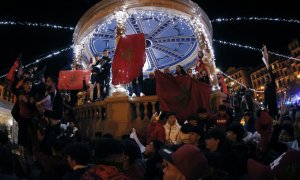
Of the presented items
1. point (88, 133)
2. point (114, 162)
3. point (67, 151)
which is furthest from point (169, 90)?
point (114, 162)

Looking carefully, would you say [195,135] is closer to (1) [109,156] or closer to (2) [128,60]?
(1) [109,156]

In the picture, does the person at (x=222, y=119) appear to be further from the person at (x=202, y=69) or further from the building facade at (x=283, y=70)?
the building facade at (x=283, y=70)

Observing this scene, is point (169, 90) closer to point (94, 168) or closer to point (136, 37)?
point (136, 37)

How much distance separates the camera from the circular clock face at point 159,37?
1551 cm

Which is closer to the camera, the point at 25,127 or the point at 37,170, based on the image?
the point at 37,170

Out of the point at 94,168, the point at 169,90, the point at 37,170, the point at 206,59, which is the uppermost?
the point at 206,59

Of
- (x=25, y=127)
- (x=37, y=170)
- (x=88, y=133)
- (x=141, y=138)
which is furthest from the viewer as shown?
(x=88, y=133)

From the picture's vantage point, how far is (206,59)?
1394cm

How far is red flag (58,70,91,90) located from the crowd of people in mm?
3226

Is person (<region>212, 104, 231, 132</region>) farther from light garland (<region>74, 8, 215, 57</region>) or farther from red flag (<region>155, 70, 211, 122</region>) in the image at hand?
light garland (<region>74, 8, 215, 57</region>)

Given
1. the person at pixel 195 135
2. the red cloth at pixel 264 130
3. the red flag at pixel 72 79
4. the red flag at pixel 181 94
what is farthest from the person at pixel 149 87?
the person at pixel 195 135

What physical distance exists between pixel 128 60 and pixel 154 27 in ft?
18.4

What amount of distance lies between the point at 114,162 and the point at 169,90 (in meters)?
7.60

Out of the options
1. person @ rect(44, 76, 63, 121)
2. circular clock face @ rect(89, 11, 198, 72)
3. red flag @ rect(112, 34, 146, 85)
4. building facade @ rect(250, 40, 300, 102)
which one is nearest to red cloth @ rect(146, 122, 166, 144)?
person @ rect(44, 76, 63, 121)
